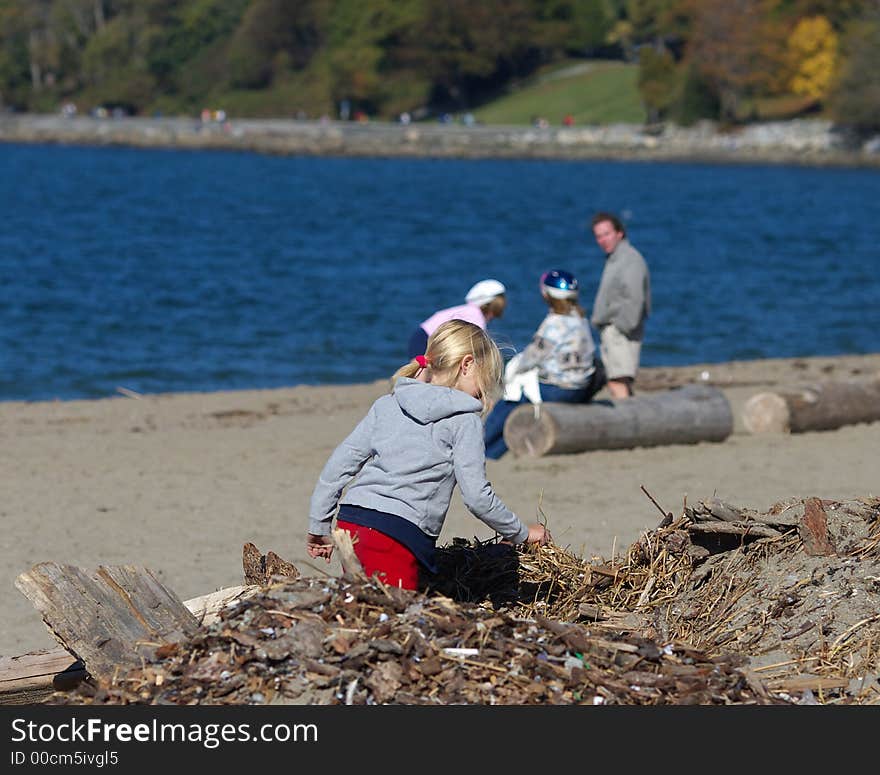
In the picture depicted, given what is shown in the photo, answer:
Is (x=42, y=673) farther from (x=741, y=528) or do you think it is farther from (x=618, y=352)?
(x=618, y=352)

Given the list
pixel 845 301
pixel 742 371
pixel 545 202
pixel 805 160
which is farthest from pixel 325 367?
pixel 805 160

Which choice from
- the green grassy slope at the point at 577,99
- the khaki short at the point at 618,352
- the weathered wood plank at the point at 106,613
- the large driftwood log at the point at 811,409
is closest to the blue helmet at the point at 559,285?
the khaki short at the point at 618,352

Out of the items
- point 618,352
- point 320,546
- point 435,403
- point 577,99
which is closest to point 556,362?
point 618,352

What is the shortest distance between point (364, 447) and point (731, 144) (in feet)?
339

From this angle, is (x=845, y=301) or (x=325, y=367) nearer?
(x=325, y=367)

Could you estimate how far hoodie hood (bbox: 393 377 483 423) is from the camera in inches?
208

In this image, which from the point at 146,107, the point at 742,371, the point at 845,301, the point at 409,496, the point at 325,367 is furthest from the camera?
the point at 146,107

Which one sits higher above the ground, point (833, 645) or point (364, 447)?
point (364, 447)

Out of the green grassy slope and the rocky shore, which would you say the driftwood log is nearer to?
the rocky shore

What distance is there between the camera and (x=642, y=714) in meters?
4.36

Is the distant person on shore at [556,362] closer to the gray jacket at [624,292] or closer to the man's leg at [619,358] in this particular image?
the man's leg at [619,358]

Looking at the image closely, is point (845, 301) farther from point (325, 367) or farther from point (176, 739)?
point (176, 739)

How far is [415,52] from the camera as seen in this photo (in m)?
134

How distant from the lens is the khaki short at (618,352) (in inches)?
466
